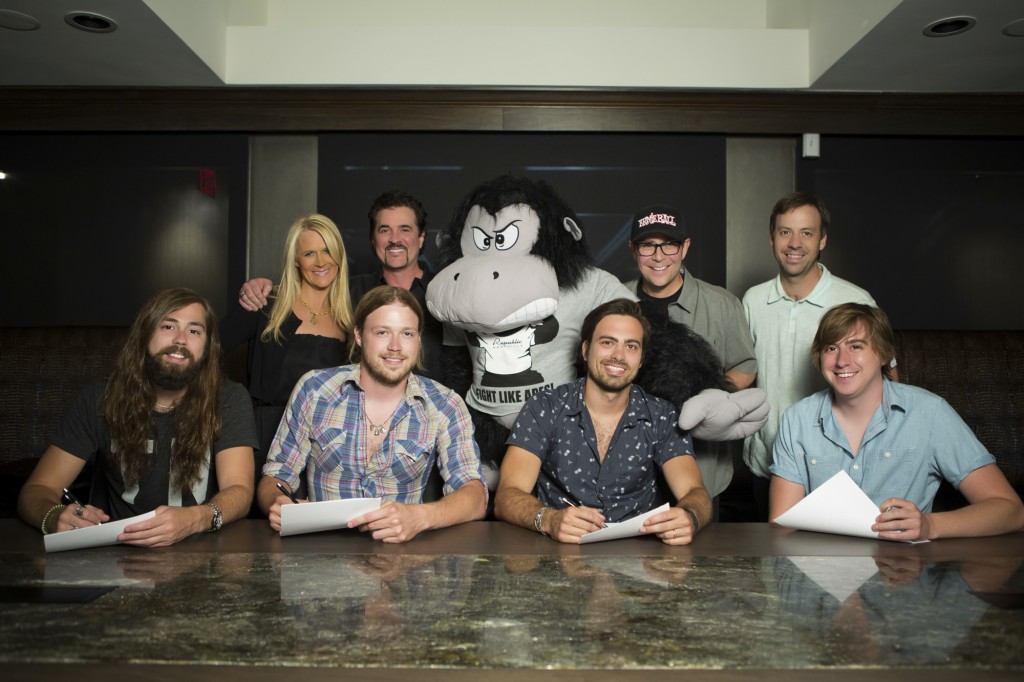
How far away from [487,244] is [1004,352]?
2308 millimetres

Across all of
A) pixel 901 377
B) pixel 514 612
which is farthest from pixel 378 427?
pixel 901 377

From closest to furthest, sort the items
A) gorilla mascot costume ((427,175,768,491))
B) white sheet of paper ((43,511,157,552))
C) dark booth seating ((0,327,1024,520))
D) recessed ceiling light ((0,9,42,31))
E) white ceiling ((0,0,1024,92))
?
white sheet of paper ((43,511,157,552))
gorilla mascot costume ((427,175,768,491))
recessed ceiling light ((0,9,42,31))
dark booth seating ((0,327,1024,520))
white ceiling ((0,0,1024,92))

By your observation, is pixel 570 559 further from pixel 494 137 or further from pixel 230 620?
pixel 494 137

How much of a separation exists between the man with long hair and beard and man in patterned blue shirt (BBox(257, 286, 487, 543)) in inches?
5.2

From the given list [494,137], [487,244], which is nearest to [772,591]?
[487,244]

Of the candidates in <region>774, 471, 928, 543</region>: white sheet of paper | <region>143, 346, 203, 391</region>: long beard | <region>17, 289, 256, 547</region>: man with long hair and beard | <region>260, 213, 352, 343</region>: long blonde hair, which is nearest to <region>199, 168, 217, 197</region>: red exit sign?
<region>260, 213, 352, 343</region>: long blonde hair

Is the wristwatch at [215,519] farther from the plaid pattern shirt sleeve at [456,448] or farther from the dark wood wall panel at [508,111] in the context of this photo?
the dark wood wall panel at [508,111]

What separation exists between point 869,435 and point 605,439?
2.18 ft

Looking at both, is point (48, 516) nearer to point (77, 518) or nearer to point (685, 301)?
point (77, 518)

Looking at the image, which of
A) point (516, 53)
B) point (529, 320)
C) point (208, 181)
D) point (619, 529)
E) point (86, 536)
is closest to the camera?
point (86, 536)

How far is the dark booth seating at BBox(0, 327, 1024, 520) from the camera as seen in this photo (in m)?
3.34

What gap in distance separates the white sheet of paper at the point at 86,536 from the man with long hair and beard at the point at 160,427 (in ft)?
1.33

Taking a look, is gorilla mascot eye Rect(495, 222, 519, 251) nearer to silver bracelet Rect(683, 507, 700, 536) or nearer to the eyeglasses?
the eyeglasses

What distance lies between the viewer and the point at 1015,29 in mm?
3211
